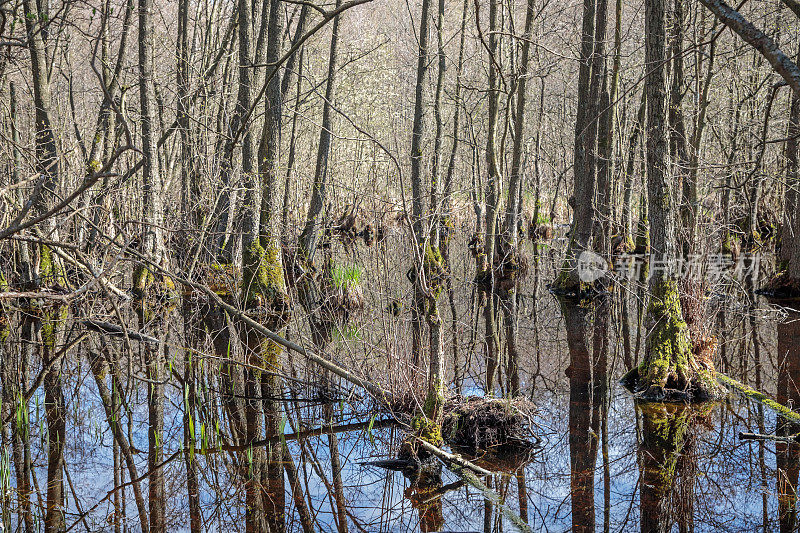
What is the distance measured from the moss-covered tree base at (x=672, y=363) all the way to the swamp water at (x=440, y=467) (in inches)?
7.5

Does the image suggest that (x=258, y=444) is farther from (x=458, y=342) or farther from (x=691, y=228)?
(x=691, y=228)

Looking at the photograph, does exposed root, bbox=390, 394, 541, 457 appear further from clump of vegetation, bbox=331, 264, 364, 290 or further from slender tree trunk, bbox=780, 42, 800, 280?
slender tree trunk, bbox=780, 42, 800, 280

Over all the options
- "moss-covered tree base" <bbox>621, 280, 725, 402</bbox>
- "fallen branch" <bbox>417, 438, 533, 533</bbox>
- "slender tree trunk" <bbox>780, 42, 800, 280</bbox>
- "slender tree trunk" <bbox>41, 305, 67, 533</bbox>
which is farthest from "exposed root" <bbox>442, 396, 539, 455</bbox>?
"slender tree trunk" <bbox>780, 42, 800, 280</bbox>

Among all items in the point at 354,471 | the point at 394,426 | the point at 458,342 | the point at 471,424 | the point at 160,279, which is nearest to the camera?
the point at 354,471

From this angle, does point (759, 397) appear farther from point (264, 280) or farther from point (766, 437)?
point (264, 280)

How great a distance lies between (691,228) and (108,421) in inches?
214

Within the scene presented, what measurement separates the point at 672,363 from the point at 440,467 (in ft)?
8.74

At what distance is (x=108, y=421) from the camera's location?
589 centimetres

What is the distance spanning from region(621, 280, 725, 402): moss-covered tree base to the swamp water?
19 centimetres

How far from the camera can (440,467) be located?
495 cm

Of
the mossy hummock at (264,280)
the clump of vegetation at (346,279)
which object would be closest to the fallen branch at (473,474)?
the clump of vegetation at (346,279)

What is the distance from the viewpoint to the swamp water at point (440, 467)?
4305 millimetres

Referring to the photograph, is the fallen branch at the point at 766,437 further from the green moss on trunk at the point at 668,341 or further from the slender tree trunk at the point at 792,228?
the slender tree trunk at the point at 792,228

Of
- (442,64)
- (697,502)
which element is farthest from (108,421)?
(442,64)
